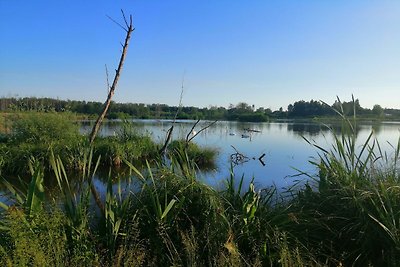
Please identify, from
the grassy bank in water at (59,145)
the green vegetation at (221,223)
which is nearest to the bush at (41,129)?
the grassy bank in water at (59,145)

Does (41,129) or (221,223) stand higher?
(41,129)

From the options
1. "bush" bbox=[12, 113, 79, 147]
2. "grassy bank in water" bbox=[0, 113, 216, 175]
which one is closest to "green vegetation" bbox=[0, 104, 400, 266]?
"grassy bank in water" bbox=[0, 113, 216, 175]

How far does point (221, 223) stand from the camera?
353 cm

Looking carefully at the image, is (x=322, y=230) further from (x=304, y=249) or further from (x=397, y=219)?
(x=397, y=219)

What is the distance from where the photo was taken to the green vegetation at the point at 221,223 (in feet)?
9.87

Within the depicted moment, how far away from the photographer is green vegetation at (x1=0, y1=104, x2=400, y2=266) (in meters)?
3.01

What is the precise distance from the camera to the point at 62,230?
3129mm

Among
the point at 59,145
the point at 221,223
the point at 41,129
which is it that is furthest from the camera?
the point at 41,129

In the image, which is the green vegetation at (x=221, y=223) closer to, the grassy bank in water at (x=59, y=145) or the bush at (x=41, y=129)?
the grassy bank in water at (x=59, y=145)

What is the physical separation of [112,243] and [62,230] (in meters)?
0.53

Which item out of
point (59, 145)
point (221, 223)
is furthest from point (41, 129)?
point (221, 223)

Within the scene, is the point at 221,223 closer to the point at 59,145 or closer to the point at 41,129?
the point at 59,145

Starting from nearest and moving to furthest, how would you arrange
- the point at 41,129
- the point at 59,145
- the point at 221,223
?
1. the point at 221,223
2. the point at 59,145
3. the point at 41,129

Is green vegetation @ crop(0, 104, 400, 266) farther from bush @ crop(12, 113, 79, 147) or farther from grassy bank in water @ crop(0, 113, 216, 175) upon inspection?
bush @ crop(12, 113, 79, 147)
